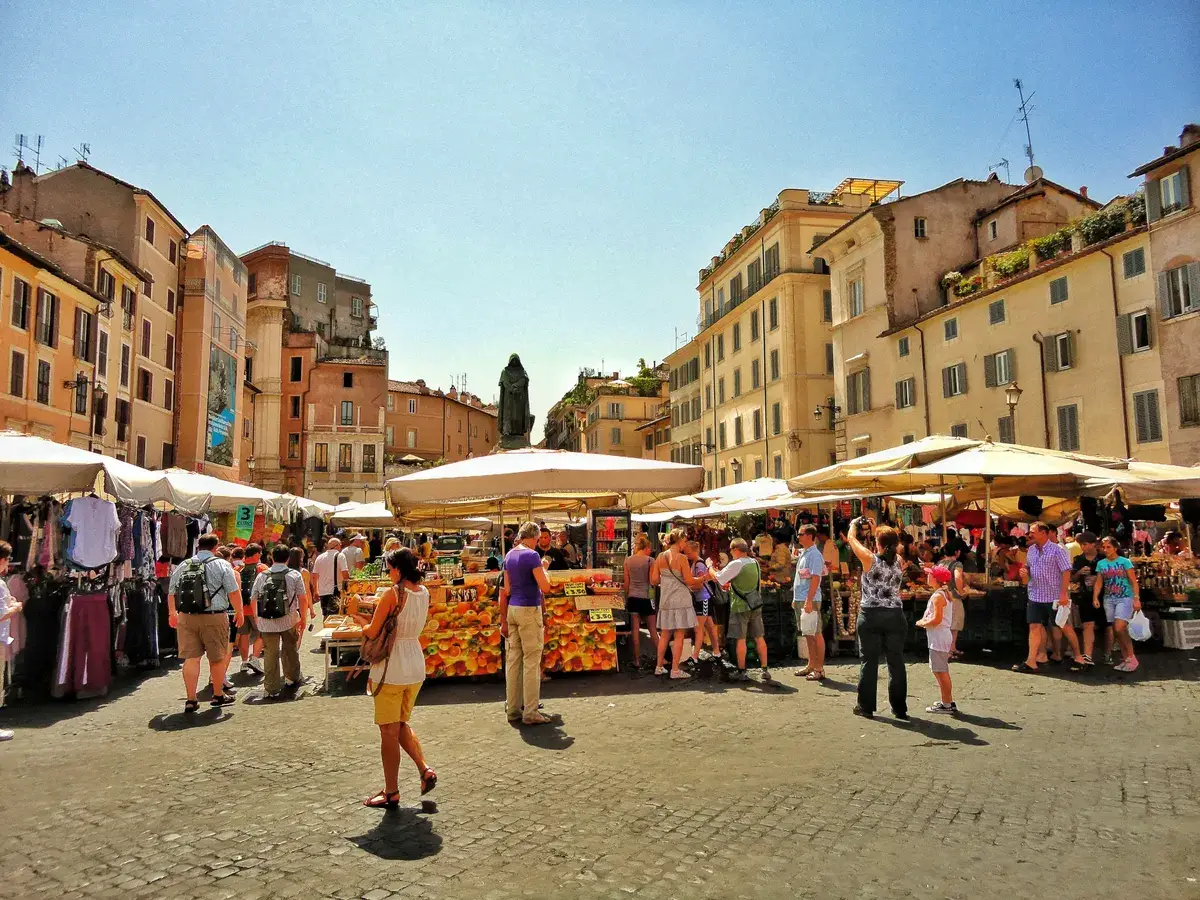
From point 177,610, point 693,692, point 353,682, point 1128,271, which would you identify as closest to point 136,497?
point 177,610

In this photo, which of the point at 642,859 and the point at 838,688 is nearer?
the point at 642,859

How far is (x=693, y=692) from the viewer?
29.9 feet

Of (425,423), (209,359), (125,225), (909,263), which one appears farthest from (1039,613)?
(425,423)

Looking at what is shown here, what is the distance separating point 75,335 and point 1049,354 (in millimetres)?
30936

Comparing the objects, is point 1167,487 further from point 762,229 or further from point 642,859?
point 762,229

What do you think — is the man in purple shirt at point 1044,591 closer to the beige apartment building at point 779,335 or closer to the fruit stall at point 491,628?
the fruit stall at point 491,628

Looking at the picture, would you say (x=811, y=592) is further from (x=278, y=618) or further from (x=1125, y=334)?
(x=1125, y=334)

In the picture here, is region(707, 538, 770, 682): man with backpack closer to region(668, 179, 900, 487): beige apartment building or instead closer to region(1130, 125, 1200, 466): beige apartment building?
region(1130, 125, 1200, 466): beige apartment building

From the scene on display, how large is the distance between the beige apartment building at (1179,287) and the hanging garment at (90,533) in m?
22.1

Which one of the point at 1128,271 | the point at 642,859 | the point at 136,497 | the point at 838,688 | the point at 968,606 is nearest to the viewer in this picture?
the point at 642,859

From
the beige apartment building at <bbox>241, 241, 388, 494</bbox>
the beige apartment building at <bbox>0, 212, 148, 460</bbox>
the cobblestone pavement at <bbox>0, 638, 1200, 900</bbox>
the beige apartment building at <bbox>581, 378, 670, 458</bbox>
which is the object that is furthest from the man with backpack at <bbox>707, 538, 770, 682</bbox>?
the beige apartment building at <bbox>581, 378, 670, 458</bbox>

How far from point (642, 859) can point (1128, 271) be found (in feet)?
75.7

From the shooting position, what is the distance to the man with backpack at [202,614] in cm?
847

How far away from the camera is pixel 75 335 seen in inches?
1140
